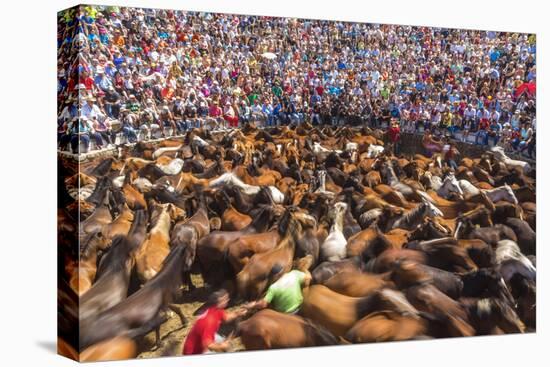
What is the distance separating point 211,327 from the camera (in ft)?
49.7

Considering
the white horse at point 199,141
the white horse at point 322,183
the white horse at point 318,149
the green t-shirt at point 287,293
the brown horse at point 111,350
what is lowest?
the brown horse at point 111,350

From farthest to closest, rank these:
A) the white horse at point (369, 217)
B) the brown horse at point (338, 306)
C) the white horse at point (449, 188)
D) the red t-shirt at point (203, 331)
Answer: the white horse at point (449, 188) → the white horse at point (369, 217) → the brown horse at point (338, 306) → the red t-shirt at point (203, 331)

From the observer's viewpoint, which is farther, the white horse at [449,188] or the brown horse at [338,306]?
the white horse at [449,188]

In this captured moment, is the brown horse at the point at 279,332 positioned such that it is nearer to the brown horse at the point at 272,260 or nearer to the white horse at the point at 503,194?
the brown horse at the point at 272,260

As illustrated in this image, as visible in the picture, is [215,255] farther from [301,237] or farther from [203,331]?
[301,237]

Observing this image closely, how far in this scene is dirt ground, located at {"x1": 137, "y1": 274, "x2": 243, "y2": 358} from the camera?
14.8 meters

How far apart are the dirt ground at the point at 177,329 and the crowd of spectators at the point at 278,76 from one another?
202cm

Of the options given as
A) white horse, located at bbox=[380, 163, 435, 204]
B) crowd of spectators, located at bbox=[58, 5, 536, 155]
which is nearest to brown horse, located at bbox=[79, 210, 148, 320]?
crowd of spectators, located at bbox=[58, 5, 536, 155]

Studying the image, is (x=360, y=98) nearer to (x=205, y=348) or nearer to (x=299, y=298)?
(x=299, y=298)

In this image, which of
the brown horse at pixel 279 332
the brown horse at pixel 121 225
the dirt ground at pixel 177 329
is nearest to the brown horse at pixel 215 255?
the dirt ground at pixel 177 329

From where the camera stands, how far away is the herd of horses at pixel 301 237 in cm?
1466

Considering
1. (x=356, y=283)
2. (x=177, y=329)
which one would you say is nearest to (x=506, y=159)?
(x=356, y=283)

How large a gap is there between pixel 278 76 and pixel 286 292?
2.82 m

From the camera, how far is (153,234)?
14.9 m
